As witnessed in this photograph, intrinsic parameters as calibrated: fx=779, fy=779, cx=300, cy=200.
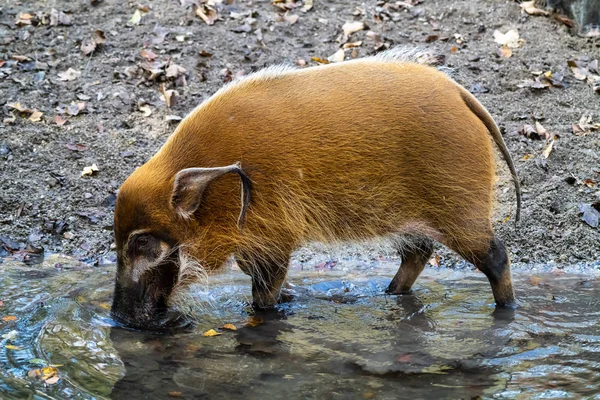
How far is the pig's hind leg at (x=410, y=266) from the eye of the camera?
5.27 m

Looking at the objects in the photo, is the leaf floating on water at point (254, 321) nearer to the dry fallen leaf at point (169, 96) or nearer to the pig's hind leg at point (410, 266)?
the pig's hind leg at point (410, 266)

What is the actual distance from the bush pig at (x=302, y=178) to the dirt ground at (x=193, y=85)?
115 centimetres

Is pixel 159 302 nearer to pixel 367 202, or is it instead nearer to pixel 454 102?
pixel 367 202

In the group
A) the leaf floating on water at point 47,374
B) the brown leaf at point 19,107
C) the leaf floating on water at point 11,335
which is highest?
the brown leaf at point 19,107

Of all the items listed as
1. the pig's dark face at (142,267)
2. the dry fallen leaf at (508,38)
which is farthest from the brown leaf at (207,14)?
the pig's dark face at (142,267)

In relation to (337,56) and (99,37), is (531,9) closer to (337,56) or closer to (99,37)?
(337,56)

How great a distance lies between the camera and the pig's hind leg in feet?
17.3

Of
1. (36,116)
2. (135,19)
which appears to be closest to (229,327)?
(36,116)

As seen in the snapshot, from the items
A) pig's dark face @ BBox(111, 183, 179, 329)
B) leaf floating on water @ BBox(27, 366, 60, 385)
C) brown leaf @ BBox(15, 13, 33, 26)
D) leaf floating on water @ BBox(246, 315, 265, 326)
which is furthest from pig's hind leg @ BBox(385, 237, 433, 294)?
brown leaf @ BBox(15, 13, 33, 26)

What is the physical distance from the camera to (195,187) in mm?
4324

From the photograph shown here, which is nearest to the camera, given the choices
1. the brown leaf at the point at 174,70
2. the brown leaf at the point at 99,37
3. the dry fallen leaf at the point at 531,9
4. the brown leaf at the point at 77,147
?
the brown leaf at the point at 77,147

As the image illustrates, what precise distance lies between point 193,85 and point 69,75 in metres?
1.29

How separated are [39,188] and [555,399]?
4575 mm

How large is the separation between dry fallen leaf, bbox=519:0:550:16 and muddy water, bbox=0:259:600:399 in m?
4.32
